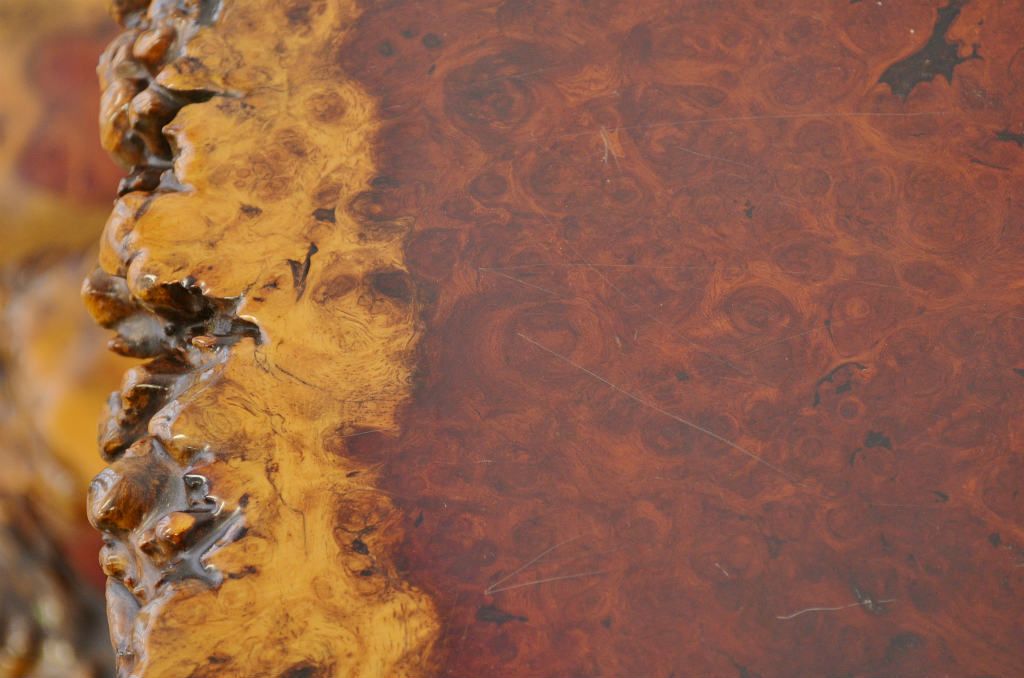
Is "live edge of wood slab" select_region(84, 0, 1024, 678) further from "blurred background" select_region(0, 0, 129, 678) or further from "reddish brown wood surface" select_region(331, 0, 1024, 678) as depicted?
"blurred background" select_region(0, 0, 129, 678)

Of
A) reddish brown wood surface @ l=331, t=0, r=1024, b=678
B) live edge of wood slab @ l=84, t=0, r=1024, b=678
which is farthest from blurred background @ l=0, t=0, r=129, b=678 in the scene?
reddish brown wood surface @ l=331, t=0, r=1024, b=678

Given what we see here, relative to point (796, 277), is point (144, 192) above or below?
above

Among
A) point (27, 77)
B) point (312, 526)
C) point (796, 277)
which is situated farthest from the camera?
point (27, 77)

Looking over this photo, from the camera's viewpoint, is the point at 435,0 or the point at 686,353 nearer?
the point at 686,353

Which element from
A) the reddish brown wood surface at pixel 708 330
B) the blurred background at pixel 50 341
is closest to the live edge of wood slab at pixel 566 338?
the reddish brown wood surface at pixel 708 330

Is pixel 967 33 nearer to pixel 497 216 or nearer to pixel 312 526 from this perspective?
pixel 497 216

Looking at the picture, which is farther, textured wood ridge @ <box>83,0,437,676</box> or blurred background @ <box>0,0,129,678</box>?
blurred background @ <box>0,0,129,678</box>

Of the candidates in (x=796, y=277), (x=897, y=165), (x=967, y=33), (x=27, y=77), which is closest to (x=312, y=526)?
(x=796, y=277)

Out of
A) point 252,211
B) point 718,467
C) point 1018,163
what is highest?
point 252,211
